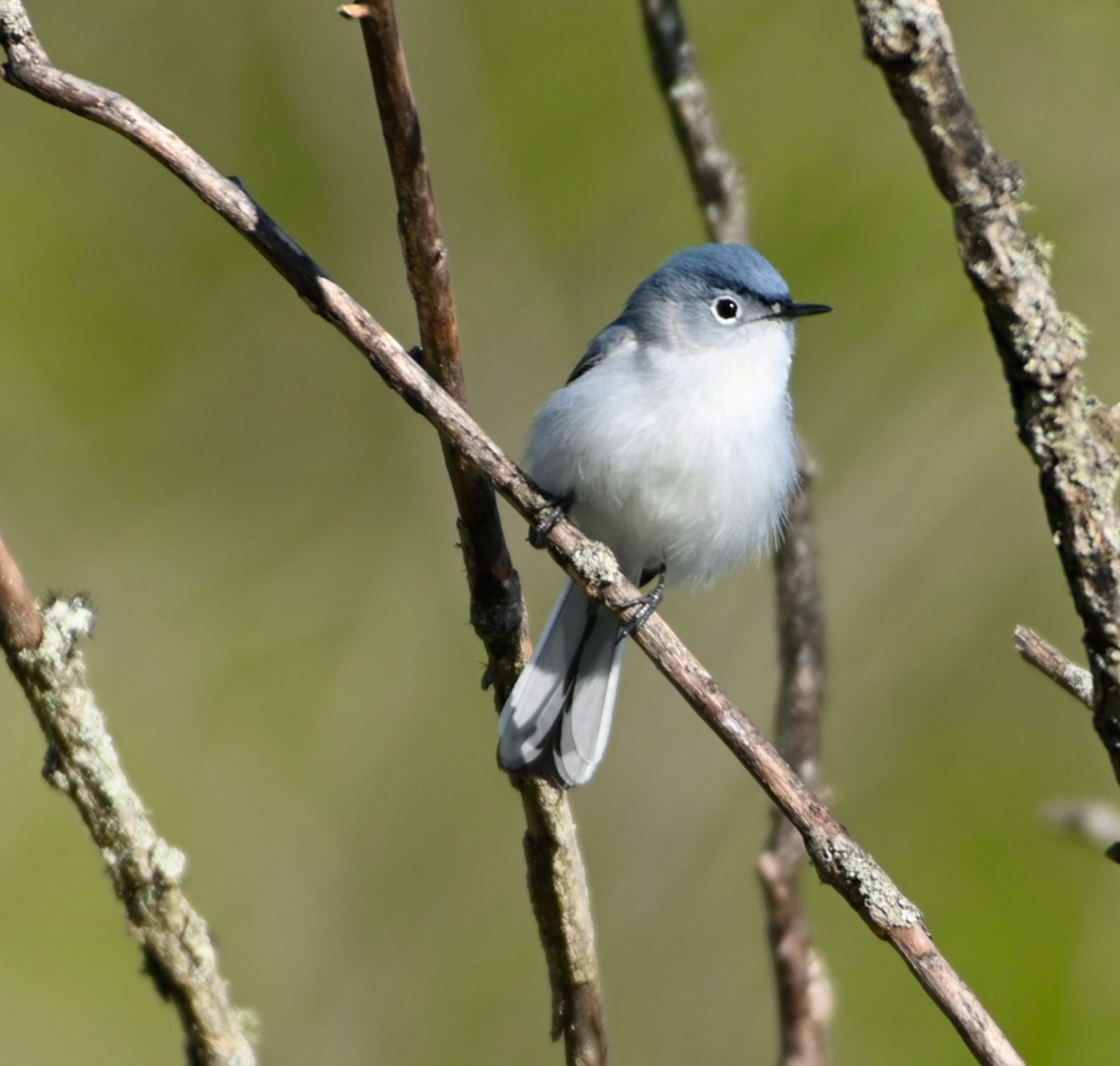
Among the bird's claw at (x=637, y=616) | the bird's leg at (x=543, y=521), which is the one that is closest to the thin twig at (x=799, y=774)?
the bird's claw at (x=637, y=616)

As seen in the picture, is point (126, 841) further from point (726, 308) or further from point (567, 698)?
point (726, 308)

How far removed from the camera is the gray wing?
2.96 metres

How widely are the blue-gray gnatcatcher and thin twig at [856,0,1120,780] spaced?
4.56 feet

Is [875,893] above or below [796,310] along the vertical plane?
below

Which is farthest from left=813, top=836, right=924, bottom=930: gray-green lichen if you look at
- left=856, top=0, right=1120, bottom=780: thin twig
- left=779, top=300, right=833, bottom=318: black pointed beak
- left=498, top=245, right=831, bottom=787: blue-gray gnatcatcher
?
left=779, top=300, right=833, bottom=318: black pointed beak

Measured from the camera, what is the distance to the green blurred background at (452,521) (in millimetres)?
4211

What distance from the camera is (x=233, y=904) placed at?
4445mm

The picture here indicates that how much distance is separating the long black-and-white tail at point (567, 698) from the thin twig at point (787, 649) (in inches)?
14.5

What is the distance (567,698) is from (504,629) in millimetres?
893

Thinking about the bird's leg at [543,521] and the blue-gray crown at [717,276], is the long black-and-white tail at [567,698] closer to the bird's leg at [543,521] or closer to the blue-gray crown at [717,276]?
the bird's leg at [543,521]

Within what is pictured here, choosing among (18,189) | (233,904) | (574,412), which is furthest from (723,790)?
(18,189)

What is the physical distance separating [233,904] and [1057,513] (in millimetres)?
3814

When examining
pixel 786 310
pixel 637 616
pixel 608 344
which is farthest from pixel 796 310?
pixel 637 616

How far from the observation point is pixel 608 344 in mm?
2990
